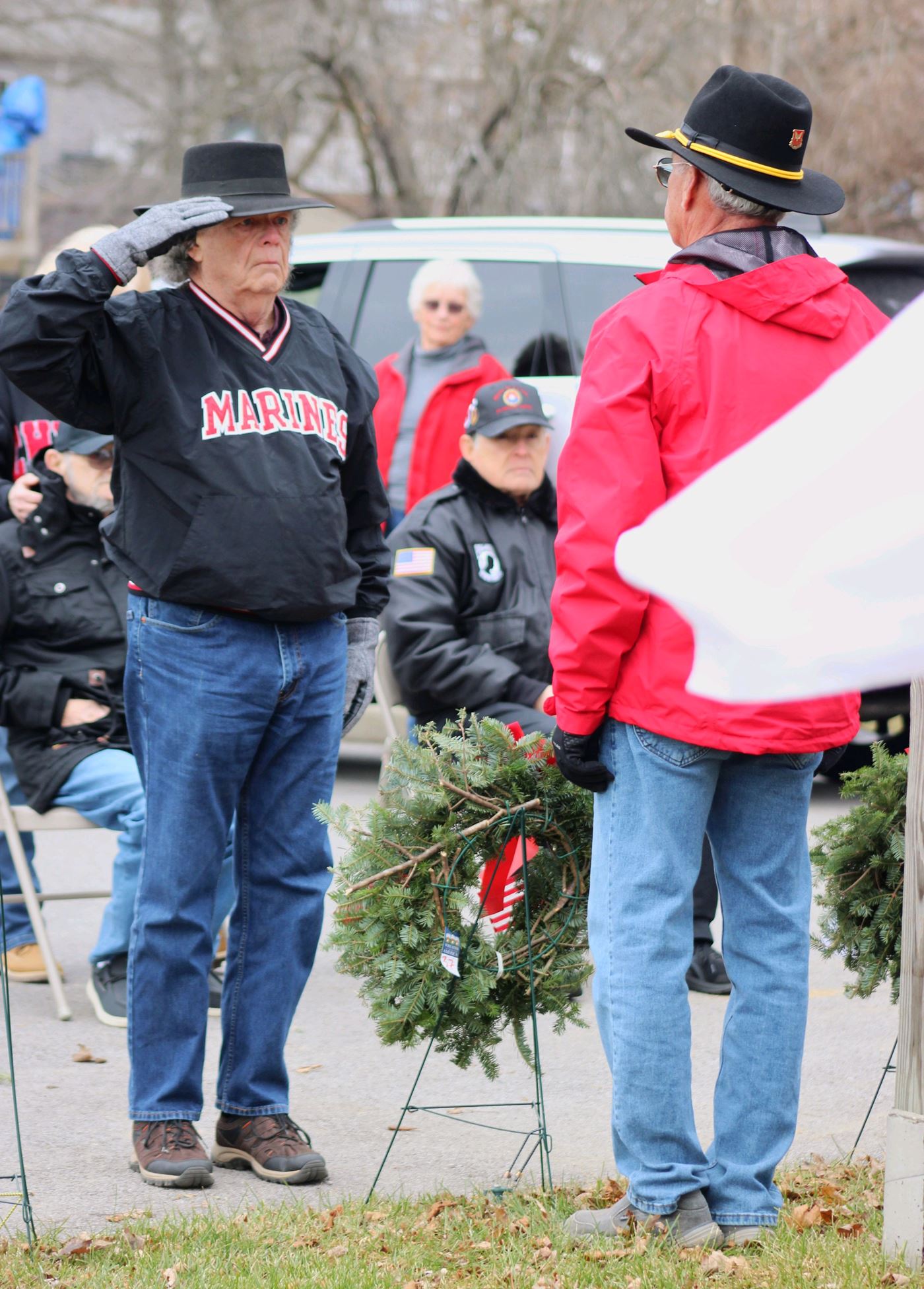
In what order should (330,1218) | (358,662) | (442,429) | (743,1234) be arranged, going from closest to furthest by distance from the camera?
(743,1234)
(330,1218)
(358,662)
(442,429)

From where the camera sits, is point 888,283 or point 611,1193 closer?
point 611,1193

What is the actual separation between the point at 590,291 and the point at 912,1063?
17.0ft

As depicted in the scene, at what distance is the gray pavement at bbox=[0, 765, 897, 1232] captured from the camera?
12.6 ft

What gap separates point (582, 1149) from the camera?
4160 millimetres

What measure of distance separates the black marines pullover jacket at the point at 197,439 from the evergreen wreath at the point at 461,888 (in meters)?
0.51

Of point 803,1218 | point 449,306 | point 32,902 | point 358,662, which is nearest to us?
point 803,1218

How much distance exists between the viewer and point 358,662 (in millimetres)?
4262

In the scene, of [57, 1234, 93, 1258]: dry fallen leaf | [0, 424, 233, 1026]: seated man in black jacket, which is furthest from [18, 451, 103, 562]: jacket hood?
[57, 1234, 93, 1258]: dry fallen leaf

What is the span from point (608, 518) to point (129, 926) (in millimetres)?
2745

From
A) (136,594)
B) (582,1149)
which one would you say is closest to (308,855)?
(136,594)

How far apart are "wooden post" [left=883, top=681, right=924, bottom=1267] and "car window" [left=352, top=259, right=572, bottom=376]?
4832mm

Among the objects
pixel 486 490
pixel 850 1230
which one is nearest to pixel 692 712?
pixel 850 1230

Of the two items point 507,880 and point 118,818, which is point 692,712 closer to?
point 507,880

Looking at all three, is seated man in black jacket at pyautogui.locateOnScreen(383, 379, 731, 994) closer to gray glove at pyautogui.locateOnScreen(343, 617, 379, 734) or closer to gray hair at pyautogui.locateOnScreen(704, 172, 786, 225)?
gray glove at pyautogui.locateOnScreen(343, 617, 379, 734)
